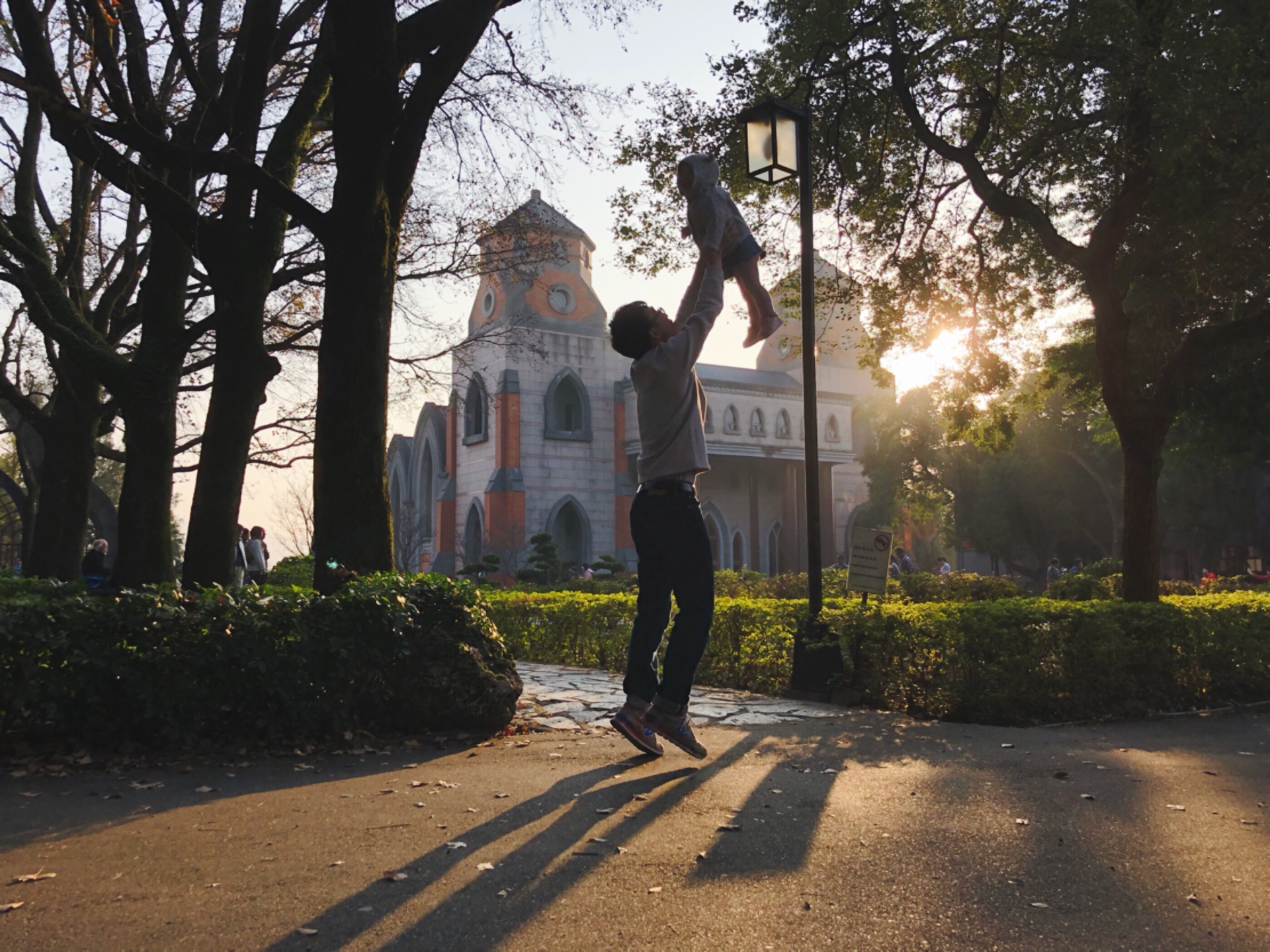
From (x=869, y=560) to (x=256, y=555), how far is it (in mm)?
14064

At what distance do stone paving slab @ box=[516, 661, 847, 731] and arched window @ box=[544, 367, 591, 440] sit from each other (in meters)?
33.2

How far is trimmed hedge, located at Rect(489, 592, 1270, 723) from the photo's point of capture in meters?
7.49

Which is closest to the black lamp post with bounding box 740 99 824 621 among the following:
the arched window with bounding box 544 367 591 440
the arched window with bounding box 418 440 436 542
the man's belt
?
the man's belt

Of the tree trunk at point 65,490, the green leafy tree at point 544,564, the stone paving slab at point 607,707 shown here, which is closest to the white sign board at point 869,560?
the stone paving slab at point 607,707

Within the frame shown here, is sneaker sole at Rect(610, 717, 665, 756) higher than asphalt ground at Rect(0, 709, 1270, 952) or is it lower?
higher

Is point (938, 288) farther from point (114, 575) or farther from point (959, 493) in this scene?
point (959, 493)

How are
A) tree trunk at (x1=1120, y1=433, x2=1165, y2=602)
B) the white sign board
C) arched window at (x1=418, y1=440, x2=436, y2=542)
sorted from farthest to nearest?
1. arched window at (x1=418, y1=440, x2=436, y2=542)
2. tree trunk at (x1=1120, y1=433, x2=1165, y2=602)
3. the white sign board

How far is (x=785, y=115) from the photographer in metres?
8.39

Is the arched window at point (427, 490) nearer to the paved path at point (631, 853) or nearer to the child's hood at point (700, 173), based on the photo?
the paved path at point (631, 853)

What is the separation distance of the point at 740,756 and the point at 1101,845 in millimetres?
1947

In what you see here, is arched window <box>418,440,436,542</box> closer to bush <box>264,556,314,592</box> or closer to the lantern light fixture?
bush <box>264,556,314,592</box>

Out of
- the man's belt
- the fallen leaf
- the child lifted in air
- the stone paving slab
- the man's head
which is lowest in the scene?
the stone paving slab

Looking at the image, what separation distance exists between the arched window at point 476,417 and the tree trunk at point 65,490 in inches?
1103

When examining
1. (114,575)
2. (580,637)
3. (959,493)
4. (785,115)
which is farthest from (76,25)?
(959,493)
